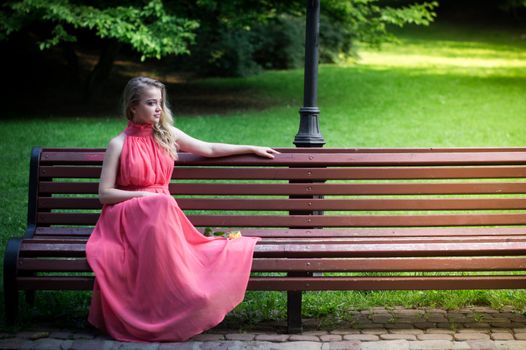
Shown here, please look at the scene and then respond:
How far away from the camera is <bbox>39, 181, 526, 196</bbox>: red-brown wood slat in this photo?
5.02 meters

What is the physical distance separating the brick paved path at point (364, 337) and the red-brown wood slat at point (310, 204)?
67 centimetres

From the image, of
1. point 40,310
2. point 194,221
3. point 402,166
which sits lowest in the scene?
point 40,310

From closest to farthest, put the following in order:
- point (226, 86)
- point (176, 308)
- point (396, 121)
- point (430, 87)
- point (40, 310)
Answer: point (176, 308)
point (40, 310)
point (396, 121)
point (430, 87)
point (226, 86)

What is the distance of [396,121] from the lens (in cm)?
1468

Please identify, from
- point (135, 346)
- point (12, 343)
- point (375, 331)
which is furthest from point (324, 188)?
point (12, 343)

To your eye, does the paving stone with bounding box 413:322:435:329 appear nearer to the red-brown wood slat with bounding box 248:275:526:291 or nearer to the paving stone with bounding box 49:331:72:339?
the red-brown wood slat with bounding box 248:275:526:291

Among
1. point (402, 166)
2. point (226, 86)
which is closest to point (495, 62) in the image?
point (226, 86)

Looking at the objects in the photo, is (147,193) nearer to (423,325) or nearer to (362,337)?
(362,337)

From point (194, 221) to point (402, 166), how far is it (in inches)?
53.3

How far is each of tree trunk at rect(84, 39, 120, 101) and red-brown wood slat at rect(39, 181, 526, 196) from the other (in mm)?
12596

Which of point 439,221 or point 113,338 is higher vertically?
point 439,221

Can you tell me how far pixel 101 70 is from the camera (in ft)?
57.9

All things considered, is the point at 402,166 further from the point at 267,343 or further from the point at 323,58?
the point at 323,58

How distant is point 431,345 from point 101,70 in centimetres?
1422
